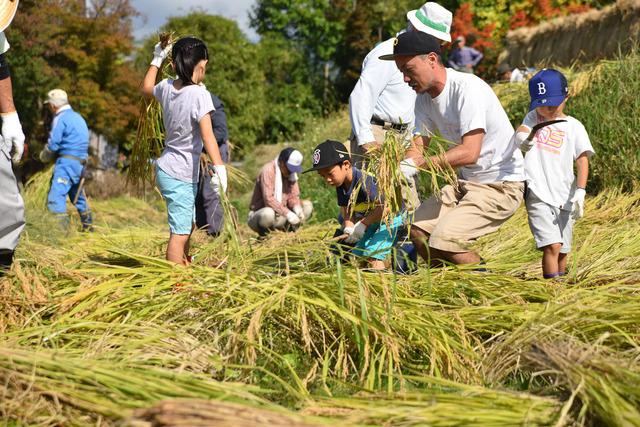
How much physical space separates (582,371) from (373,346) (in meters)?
0.91

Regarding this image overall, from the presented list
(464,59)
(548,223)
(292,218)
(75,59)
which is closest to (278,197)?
(292,218)

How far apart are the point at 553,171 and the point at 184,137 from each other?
7.37ft

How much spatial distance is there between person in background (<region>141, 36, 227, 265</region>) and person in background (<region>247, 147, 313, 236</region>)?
2.69 m

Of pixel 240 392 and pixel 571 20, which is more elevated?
pixel 571 20

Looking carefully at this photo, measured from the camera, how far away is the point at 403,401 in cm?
267

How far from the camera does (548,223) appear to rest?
4.88m

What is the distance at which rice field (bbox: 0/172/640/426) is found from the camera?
2.62m

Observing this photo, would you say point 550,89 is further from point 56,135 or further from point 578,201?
point 56,135

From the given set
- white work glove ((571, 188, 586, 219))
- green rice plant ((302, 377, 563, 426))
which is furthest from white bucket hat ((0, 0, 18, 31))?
white work glove ((571, 188, 586, 219))

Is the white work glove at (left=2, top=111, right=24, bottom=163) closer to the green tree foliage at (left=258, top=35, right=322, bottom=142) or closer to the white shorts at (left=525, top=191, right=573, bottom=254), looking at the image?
the white shorts at (left=525, top=191, right=573, bottom=254)

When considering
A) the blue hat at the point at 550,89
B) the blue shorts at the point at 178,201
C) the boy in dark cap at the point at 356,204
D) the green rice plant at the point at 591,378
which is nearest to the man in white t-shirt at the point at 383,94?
the boy in dark cap at the point at 356,204

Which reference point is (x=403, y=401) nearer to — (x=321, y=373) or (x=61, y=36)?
(x=321, y=373)

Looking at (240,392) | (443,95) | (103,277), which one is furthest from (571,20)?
(240,392)

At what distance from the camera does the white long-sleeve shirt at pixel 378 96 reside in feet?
17.1
